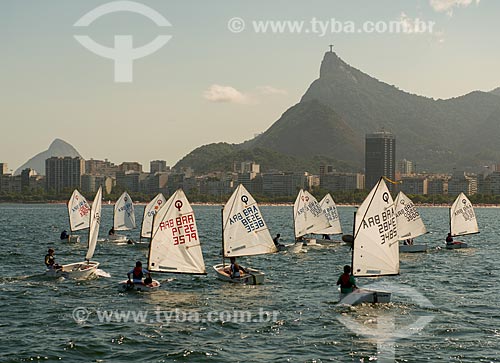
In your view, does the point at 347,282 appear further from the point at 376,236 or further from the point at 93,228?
the point at 93,228

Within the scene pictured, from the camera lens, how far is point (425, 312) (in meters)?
35.2

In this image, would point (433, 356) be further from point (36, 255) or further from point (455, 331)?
point (36, 255)

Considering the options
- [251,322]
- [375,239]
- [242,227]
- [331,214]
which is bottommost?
[251,322]

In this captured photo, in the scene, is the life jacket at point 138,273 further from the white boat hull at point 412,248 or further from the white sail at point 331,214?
the white sail at point 331,214

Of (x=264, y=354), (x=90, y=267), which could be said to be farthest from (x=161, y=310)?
(x=90, y=267)

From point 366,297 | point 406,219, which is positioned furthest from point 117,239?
point 366,297

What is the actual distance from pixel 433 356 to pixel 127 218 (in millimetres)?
57471

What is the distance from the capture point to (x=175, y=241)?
→ 4038 cm

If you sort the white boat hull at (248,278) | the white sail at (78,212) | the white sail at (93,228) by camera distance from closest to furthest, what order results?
the white boat hull at (248,278) < the white sail at (93,228) < the white sail at (78,212)

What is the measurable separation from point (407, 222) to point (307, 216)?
9.45 m

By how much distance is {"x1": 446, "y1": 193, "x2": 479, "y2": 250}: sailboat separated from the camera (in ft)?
234

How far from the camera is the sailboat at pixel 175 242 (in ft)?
132
